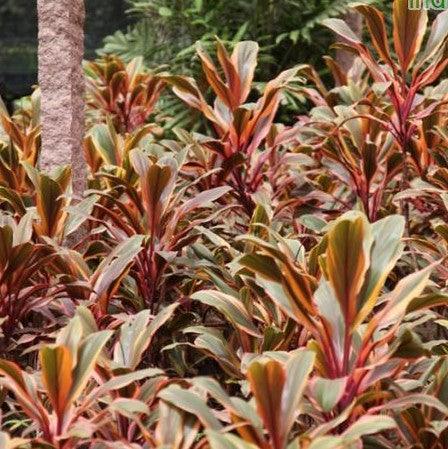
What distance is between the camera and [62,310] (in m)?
2.06

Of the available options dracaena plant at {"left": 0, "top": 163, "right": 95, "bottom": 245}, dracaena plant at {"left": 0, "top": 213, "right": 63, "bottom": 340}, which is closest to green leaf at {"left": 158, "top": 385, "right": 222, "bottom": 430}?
dracaena plant at {"left": 0, "top": 213, "right": 63, "bottom": 340}

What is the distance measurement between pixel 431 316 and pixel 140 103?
2.40 m

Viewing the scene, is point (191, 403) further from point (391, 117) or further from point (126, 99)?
point (126, 99)

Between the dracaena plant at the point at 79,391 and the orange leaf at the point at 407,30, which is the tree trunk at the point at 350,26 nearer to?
the orange leaf at the point at 407,30

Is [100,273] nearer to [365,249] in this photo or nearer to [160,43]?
[365,249]

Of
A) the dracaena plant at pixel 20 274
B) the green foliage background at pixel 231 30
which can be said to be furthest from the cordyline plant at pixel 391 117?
the green foliage background at pixel 231 30

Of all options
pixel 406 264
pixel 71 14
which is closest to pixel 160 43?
pixel 71 14

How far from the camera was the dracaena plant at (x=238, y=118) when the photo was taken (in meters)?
2.42

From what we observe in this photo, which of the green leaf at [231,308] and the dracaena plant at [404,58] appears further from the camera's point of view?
the dracaena plant at [404,58]

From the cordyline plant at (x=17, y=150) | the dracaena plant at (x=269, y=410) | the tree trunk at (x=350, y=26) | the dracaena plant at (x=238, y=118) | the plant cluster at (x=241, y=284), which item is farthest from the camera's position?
the tree trunk at (x=350, y=26)

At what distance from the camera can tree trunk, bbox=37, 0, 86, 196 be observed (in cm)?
245

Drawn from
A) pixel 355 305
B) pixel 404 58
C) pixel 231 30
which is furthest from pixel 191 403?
pixel 231 30

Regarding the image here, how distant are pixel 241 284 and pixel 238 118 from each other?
0.59 metres

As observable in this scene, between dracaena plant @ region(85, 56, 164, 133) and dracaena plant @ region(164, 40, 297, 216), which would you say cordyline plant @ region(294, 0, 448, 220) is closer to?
dracaena plant @ region(164, 40, 297, 216)
